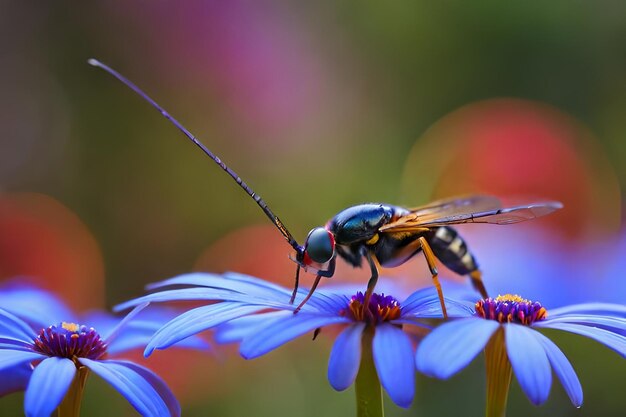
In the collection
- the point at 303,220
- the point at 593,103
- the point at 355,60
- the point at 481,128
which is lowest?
the point at 303,220

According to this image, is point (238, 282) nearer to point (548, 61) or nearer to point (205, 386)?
point (205, 386)

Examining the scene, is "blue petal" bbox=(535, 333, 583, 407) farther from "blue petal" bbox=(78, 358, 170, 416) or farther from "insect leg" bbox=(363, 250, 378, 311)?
"blue petal" bbox=(78, 358, 170, 416)

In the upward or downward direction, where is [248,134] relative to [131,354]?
upward

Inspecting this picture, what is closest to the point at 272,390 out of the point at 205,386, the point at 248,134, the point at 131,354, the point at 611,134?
the point at 205,386

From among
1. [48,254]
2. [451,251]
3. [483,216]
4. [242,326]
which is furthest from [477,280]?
[48,254]

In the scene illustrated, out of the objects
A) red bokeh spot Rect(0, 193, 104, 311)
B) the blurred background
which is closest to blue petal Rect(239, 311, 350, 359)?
the blurred background

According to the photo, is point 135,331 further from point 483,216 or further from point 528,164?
point 528,164
